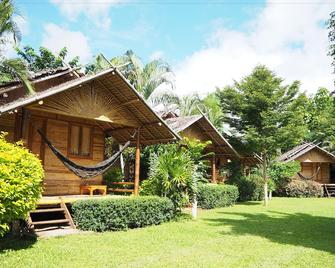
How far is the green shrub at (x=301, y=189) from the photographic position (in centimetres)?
2780

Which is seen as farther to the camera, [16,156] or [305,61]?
[305,61]

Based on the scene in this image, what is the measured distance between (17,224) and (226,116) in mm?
15200

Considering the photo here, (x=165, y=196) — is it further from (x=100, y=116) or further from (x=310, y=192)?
(x=310, y=192)

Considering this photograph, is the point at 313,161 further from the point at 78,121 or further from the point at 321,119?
the point at 78,121

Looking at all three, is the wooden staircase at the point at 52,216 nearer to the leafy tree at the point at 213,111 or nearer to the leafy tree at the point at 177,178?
the leafy tree at the point at 177,178

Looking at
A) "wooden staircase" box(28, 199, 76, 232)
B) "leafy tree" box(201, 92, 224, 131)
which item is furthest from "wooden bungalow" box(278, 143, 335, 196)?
"wooden staircase" box(28, 199, 76, 232)

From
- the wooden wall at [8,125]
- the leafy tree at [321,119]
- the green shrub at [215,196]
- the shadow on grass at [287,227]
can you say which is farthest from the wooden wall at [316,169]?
the wooden wall at [8,125]

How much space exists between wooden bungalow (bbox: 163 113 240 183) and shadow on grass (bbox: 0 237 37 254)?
33.1 ft

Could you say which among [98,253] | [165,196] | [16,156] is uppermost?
[16,156]

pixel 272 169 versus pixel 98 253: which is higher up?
pixel 272 169

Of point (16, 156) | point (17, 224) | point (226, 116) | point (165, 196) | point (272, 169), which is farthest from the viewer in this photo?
point (272, 169)

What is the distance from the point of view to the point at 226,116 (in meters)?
22.1

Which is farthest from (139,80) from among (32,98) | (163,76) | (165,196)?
(32,98)

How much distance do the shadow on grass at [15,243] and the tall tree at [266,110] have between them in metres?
13.9
